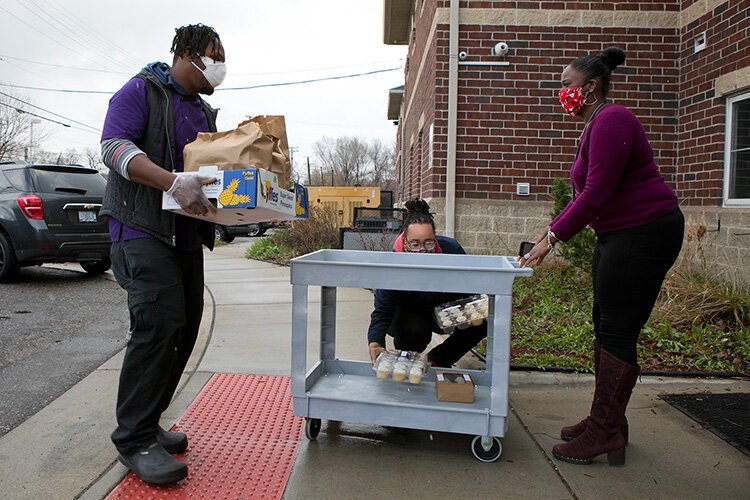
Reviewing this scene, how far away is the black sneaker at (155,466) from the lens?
2555mm

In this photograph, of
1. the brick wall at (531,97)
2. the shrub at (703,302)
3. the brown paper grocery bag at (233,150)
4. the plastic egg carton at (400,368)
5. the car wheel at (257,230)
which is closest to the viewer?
the brown paper grocery bag at (233,150)

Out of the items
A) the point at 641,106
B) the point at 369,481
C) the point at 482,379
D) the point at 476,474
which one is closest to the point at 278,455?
the point at 369,481

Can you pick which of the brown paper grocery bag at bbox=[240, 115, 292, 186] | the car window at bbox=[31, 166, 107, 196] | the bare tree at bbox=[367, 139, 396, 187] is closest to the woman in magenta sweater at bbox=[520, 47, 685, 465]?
the brown paper grocery bag at bbox=[240, 115, 292, 186]

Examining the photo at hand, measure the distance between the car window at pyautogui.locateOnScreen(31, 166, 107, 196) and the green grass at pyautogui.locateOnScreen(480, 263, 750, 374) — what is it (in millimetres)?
6262

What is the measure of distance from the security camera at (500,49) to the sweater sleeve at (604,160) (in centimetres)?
533

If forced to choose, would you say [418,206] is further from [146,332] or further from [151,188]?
[146,332]

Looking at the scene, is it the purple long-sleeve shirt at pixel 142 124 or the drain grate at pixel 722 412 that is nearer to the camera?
the purple long-sleeve shirt at pixel 142 124

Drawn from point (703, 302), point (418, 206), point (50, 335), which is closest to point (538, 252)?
point (418, 206)

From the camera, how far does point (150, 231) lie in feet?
8.54

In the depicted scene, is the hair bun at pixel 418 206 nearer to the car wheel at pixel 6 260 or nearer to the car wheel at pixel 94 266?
the car wheel at pixel 6 260

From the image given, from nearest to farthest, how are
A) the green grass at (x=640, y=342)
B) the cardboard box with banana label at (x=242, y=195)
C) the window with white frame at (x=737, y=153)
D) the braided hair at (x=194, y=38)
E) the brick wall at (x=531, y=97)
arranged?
the cardboard box with banana label at (x=242, y=195), the braided hair at (x=194, y=38), the green grass at (x=640, y=342), the window with white frame at (x=737, y=153), the brick wall at (x=531, y=97)

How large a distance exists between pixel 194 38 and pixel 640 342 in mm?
4021

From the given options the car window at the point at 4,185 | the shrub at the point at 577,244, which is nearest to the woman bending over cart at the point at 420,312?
the shrub at the point at 577,244

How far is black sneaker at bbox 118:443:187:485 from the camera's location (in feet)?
8.38
